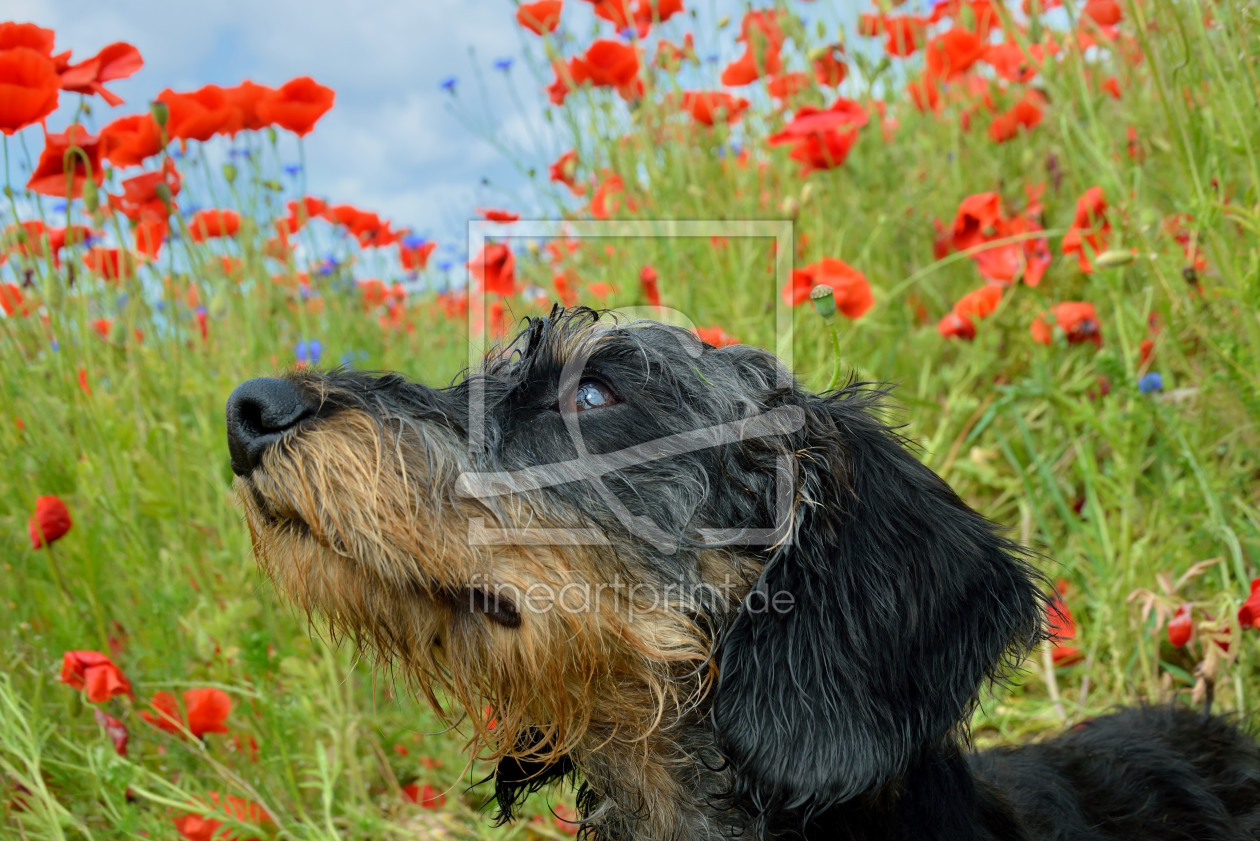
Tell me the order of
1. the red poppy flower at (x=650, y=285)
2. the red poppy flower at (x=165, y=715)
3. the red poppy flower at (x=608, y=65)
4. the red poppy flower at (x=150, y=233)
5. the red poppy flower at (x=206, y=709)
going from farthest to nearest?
1. the red poppy flower at (x=608, y=65)
2. the red poppy flower at (x=650, y=285)
3. the red poppy flower at (x=150, y=233)
4. the red poppy flower at (x=165, y=715)
5. the red poppy flower at (x=206, y=709)

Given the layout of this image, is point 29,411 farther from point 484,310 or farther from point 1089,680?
point 1089,680

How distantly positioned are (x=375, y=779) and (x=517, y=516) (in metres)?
1.90

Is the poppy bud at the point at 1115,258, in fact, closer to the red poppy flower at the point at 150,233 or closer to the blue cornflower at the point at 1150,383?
the blue cornflower at the point at 1150,383

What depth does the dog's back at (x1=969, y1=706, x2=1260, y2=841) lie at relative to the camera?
2.38 metres

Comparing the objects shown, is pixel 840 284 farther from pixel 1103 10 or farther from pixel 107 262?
pixel 107 262

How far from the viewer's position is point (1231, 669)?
307 centimetres

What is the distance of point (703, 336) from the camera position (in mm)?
3100

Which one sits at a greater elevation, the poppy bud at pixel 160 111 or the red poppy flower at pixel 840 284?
the poppy bud at pixel 160 111

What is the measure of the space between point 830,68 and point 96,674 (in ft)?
13.5

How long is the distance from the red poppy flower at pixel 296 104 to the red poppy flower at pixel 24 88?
0.95 meters

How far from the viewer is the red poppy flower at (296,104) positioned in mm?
3693

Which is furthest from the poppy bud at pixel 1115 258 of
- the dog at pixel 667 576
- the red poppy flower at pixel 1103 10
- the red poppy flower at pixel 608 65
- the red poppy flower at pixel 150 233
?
the red poppy flower at pixel 150 233

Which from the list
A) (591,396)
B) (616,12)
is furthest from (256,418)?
(616,12)

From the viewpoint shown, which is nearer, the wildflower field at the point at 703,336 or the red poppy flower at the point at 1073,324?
the wildflower field at the point at 703,336
